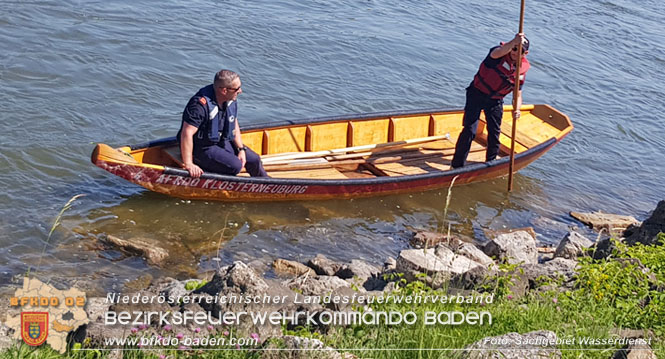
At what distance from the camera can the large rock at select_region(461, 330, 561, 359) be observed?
485 cm

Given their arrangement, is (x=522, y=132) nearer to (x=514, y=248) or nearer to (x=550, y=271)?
(x=514, y=248)

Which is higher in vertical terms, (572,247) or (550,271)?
(550,271)

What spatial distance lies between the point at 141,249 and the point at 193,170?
4.10ft

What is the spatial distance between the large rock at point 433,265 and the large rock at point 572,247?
2.05 m

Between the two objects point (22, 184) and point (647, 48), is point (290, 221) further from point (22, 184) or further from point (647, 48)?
point (647, 48)

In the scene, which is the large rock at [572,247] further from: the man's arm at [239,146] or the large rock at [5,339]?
the large rock at [5,339]

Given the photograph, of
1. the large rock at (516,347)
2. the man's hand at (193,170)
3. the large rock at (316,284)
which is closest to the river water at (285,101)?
the man's hand at (193,170)

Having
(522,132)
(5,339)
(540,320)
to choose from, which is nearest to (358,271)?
(540,320)

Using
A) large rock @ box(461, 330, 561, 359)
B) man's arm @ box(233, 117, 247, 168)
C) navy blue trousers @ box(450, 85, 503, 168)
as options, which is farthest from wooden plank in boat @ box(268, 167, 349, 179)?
large rock @ box(461, 330, 561, 359)

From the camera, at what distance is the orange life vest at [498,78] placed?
10.5 m

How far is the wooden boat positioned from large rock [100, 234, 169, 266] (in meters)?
0.81

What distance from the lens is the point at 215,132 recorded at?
896 centimetres

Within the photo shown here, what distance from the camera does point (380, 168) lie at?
36.6 feet

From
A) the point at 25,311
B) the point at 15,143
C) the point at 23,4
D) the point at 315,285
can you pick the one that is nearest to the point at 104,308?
the point at 25,311
